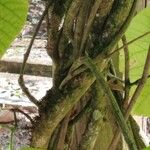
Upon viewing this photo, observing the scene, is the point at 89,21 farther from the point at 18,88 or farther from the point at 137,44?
the point at 18,88

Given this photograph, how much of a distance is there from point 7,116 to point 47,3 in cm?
30

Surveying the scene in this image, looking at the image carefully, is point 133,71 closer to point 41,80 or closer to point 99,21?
point 99,21

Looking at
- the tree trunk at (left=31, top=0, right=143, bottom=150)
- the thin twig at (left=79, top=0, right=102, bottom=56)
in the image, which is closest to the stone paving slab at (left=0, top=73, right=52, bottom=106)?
the tree trunk at (left=31, top=0, right=143, bottom=150)

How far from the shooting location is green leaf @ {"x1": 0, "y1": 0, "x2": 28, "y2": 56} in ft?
1.55

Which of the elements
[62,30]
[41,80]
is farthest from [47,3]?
[41,80]

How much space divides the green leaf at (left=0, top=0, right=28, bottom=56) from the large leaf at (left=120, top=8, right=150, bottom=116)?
0.25m

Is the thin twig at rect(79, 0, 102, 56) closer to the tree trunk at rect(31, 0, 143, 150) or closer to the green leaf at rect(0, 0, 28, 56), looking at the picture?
the tree trunk at rect(31, 0, 143, 150)

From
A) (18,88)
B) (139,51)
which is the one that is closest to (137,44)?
(139,51)

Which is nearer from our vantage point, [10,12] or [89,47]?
[10,12]

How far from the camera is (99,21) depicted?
2.13 feet

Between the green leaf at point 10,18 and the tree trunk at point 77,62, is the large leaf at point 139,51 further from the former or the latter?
the green leaf at point 10,18

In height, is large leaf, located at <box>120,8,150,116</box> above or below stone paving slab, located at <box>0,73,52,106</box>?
above

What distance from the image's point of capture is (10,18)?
0.49m

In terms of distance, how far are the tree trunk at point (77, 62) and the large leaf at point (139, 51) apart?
36 mm
